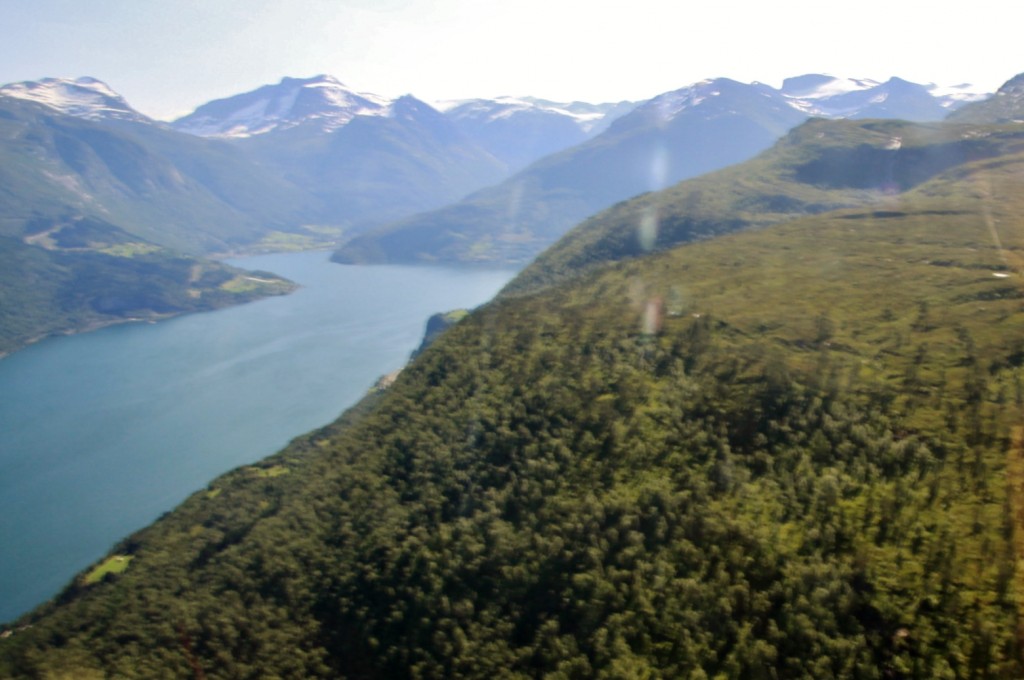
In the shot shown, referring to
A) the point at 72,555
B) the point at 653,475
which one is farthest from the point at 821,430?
the point at 72,555

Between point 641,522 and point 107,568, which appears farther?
point 107,568

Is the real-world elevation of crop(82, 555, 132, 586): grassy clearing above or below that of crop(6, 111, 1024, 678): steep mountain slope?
below

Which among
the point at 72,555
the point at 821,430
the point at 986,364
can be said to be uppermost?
the point at 986,364

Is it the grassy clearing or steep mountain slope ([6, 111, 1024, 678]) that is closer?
steep mountain slope ([6, 111, 1024, 678])

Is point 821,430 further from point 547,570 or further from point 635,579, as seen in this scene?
point 547,570

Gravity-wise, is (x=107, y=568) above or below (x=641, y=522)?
below

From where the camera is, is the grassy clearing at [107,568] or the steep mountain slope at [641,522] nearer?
the steep mountain slope at [641,522]

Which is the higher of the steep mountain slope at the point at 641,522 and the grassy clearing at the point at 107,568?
the steep mountain slope at the point at 641,522

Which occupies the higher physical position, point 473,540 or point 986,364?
point 986,364
